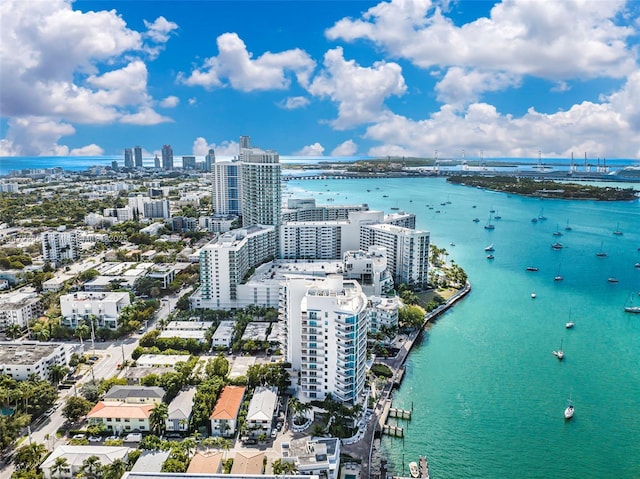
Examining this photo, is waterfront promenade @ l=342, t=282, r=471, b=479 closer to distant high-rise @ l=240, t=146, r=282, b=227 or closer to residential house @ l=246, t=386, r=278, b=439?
residential house @ l=246, t=386, r=278, b=439

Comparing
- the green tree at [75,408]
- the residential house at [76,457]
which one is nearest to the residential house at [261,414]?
the residential house at [76,457]

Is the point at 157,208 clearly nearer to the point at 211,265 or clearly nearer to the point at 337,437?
the point at 211,265

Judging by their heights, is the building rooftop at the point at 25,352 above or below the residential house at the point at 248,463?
above

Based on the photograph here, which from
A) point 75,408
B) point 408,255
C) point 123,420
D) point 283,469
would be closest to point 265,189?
point 408,255

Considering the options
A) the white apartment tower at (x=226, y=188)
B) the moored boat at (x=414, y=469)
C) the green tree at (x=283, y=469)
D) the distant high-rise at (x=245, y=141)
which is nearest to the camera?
the green tree at (x=283, y=469)

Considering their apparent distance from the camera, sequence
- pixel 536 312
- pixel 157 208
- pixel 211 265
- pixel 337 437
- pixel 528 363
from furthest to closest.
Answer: pixel 157 208 → pixel 536 312 → pixel 211 265 → pixel 528 363 → pixel 337 437

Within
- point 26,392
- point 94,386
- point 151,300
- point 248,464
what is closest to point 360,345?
point 248,464

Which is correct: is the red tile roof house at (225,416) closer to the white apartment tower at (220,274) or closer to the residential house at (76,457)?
the residential house at (76,457)
